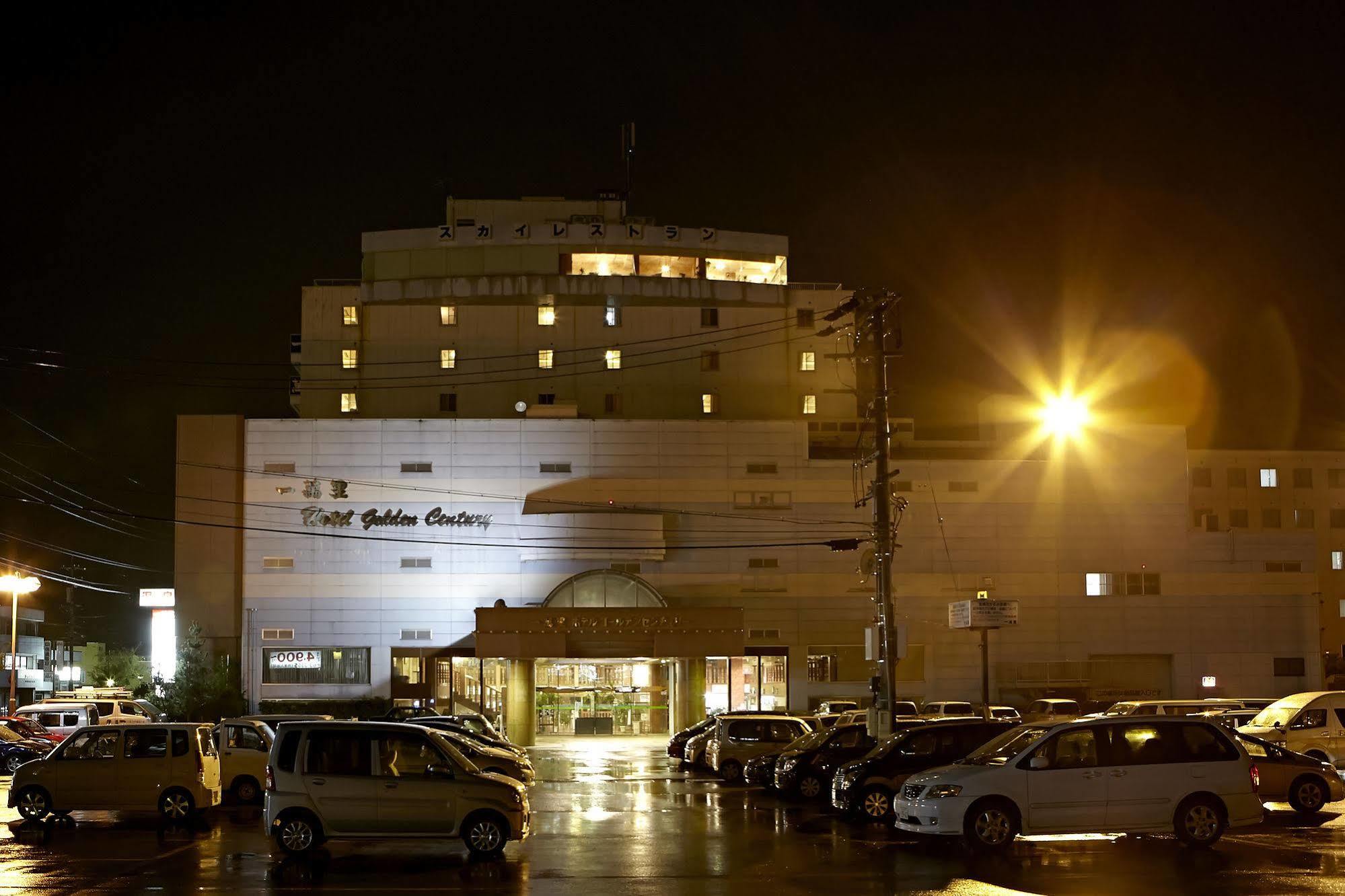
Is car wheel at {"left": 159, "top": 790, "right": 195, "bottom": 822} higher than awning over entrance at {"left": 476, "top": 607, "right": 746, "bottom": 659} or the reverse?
the reverse

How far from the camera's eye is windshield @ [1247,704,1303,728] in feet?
99.1

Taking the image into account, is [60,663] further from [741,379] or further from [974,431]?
[974,431]

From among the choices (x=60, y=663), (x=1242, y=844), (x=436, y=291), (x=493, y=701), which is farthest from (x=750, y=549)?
(x=60, y=663)

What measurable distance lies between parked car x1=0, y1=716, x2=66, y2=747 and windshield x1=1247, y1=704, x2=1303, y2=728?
33.6 m

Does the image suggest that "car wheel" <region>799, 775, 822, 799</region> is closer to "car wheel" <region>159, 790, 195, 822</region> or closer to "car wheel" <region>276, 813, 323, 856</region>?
"car wheel" <region>159, 790, 195, 822</region>

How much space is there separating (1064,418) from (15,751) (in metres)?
48.0

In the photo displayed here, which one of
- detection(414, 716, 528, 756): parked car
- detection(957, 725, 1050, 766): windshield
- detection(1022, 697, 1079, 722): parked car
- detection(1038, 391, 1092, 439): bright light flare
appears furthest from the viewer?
detection(1038, 391, 1092, 439): bright light flare

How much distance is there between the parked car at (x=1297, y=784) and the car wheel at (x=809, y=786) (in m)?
8.52

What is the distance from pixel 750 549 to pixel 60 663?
257ft

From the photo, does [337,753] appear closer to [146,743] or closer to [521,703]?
[146,743]

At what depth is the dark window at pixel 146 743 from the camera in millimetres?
22891

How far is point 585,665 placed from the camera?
197 feet

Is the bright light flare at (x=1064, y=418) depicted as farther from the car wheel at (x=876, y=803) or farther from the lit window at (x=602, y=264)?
the car wheel at (x=876, y=803)

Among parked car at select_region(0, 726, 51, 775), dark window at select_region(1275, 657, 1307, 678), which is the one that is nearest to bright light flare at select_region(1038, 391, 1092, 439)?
dark window at select_region(1275, 657, 1307, 678)
